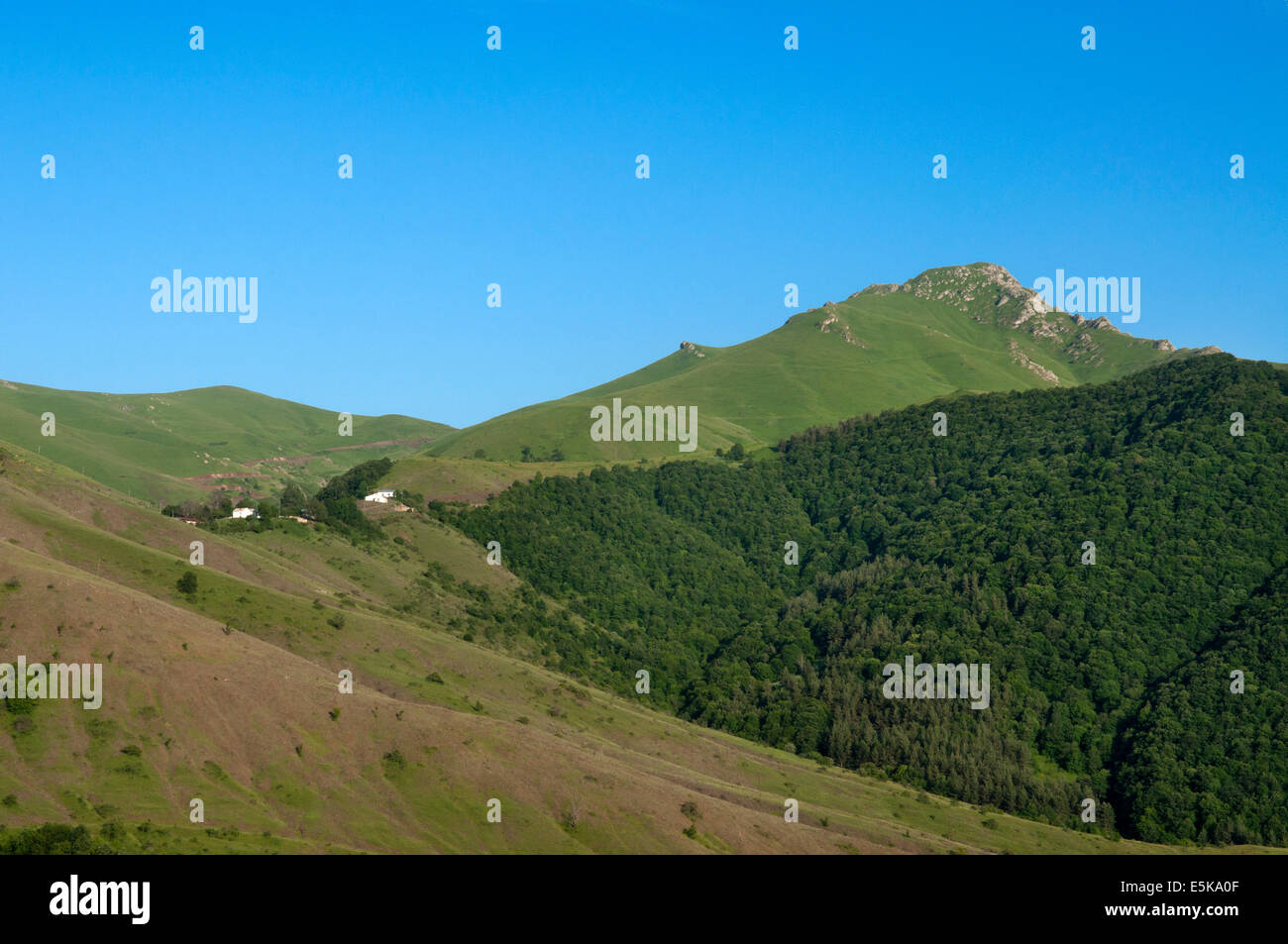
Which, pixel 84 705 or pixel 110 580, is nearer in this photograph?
pixel 84 705

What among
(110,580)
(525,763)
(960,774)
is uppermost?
(110,580)

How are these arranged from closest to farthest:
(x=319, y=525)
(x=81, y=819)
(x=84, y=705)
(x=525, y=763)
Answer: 1. (x=81, y=819)
2. (x=84, y=705)
3. (x=525, y=763)
4. (x=319, y=525)

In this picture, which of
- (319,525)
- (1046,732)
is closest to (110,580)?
(319,525)
